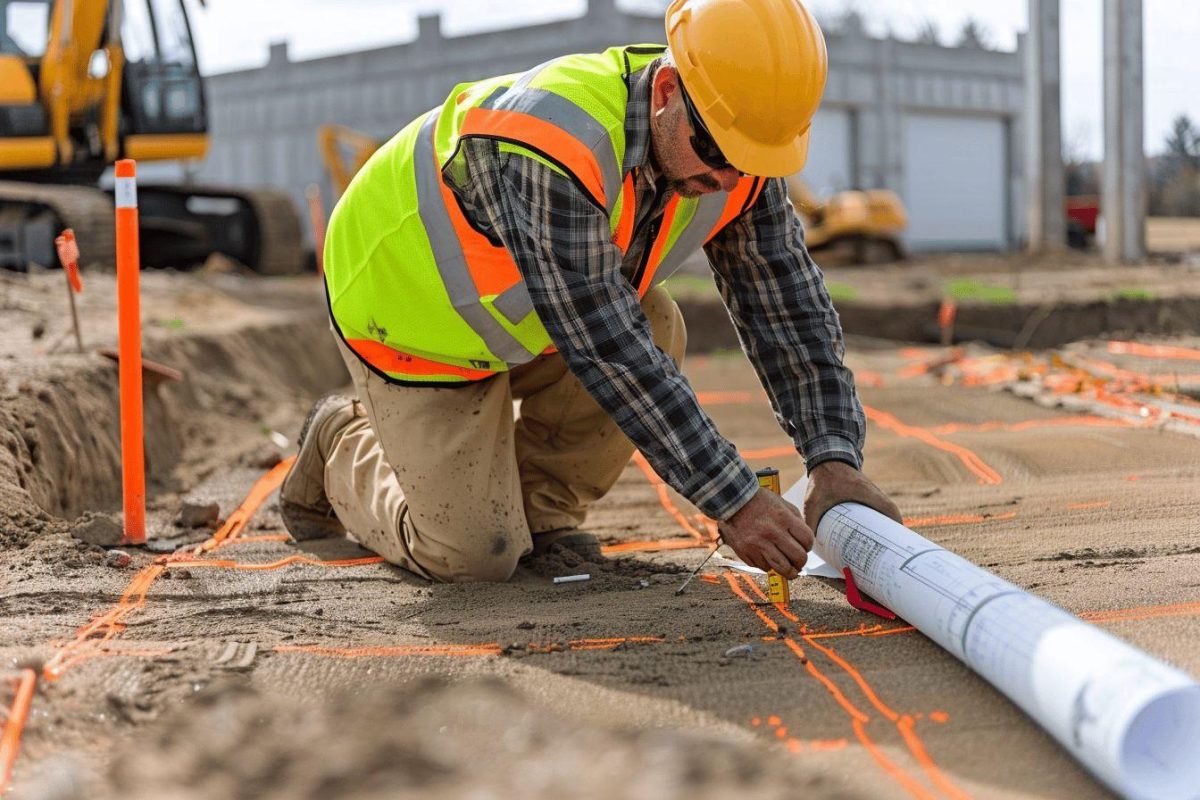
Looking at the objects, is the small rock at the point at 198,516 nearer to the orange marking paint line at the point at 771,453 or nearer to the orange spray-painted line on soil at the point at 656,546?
the orange spray-painted line on soil at the point at 656,546

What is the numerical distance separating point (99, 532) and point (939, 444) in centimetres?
307

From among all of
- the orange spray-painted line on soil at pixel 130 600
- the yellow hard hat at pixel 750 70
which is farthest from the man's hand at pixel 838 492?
the orange spray-painted line on soil at pixel 130 600

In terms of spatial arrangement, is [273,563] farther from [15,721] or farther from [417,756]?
[417,756]

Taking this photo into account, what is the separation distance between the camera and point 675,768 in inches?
70.4

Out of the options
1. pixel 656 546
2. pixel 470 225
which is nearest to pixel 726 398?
pixel 656 546

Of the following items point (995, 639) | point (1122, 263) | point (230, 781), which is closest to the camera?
point (230, 781)

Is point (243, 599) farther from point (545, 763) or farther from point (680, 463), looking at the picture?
point (545, 763)

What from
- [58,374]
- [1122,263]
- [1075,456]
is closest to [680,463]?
[1075,456]

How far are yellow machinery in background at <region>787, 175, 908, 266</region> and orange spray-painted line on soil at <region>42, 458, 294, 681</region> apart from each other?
46.0 ft

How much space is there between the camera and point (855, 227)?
58.4 ft

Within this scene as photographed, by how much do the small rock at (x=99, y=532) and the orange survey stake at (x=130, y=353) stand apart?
0.04 meters

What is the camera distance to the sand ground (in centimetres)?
182

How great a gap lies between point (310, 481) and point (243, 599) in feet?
2.79

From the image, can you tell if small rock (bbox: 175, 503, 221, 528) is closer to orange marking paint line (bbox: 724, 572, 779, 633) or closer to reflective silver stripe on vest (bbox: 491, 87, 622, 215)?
orange marking paint line (bbox: 724, 572, 779, 633)
